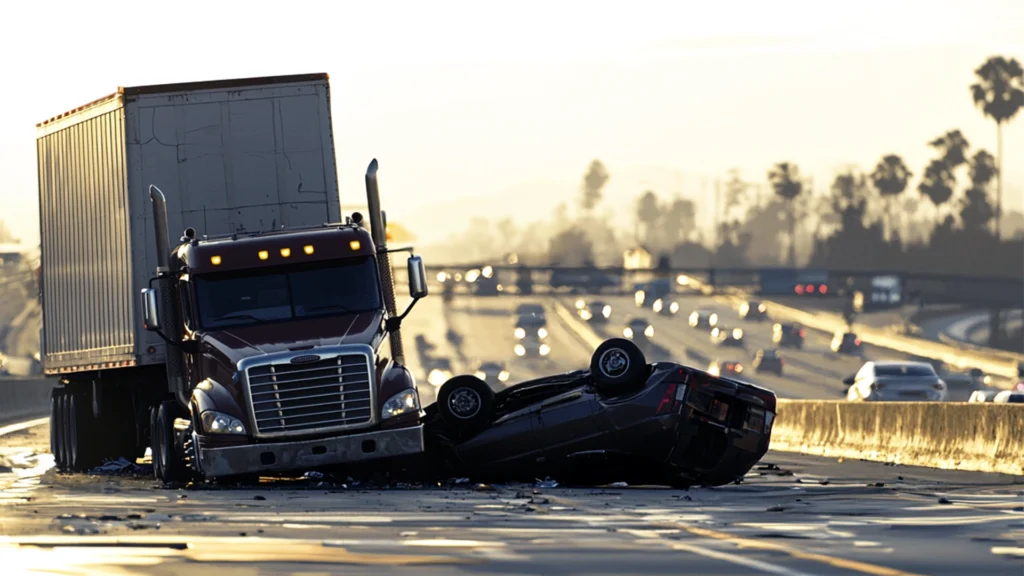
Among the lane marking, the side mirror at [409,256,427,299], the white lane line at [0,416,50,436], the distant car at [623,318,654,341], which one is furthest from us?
the distant car at [623,318,654,341]

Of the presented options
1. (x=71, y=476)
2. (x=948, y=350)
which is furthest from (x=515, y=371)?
(x=71, y=476)

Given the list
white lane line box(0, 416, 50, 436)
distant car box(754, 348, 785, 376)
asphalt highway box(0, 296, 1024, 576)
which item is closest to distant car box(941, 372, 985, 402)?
white lane line box(0, 416, 50, 436)

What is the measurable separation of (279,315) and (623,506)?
18.0ft

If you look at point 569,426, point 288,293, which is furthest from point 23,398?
point 569,426

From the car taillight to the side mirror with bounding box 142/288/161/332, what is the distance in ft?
17.1

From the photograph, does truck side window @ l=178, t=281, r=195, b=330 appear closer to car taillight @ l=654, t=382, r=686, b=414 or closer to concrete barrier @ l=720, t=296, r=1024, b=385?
car taillight @ l=654, t=382, r=686, b=414

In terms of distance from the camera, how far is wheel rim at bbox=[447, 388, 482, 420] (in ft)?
71.2

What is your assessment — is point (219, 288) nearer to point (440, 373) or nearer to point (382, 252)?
point (382, 252)

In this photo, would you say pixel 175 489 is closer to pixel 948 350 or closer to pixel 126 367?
pixel 126 367

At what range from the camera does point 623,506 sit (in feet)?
57.3

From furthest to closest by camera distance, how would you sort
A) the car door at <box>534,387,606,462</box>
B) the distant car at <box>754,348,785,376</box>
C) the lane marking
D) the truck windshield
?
the distant car at <box>754,348,785,376</box>
the truck windshield
the car door at <box>534,387,606,462</box>
the lane marking

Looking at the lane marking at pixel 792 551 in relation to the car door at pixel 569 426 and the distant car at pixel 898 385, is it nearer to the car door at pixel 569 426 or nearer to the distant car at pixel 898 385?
the car door at pixel 569 426

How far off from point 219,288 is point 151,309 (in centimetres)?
73

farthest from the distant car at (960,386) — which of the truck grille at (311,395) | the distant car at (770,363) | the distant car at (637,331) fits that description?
the distant car at (637,331)
